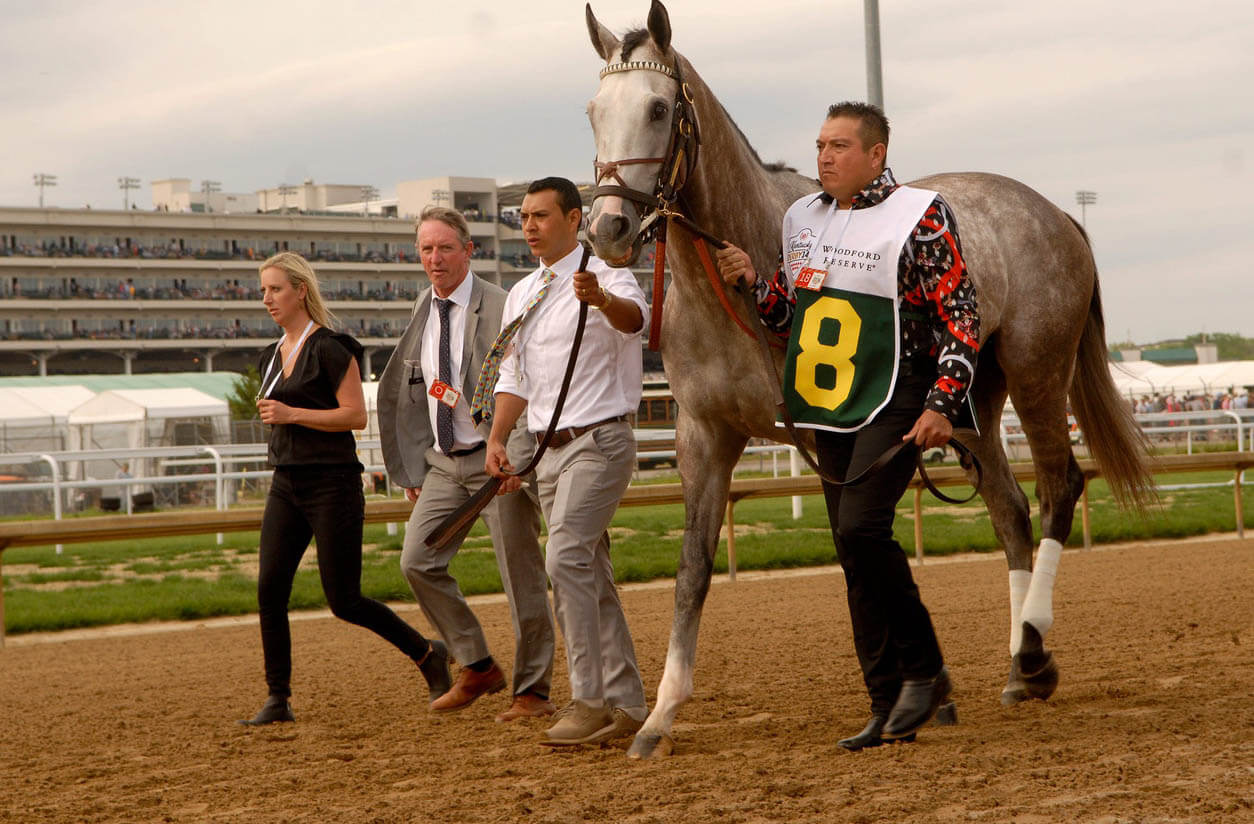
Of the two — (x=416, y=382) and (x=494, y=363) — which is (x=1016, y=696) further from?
(x=416, y=382)

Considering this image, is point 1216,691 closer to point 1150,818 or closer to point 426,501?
point 1150,818

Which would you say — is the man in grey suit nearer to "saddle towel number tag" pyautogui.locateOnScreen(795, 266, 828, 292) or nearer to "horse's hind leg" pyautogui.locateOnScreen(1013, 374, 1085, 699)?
"saddle towel number tag" pyautogui.locateOnScreen(795, 266, 828, 292)

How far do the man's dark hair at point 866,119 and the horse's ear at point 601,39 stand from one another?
27.7 inches

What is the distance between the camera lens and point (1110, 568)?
10.4m

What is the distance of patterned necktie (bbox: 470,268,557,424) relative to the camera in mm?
4816

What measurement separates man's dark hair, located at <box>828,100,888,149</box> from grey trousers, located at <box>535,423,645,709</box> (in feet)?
3.91

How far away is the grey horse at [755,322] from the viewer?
429cm

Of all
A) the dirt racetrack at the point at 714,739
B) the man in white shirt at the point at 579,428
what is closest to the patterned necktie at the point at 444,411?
the man in white shirt at the point at 579,428

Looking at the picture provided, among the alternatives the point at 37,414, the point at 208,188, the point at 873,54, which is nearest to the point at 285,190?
the point at 208,188

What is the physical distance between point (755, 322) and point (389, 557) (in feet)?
29.1

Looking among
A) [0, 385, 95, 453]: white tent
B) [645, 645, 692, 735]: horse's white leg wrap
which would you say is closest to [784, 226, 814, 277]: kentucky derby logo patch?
[645, 645, 692, 735]: horse's white leg wrap

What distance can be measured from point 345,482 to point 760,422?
1778 millimetres

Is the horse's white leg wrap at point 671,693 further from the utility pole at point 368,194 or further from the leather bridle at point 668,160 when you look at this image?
the utility pole at point 368,194

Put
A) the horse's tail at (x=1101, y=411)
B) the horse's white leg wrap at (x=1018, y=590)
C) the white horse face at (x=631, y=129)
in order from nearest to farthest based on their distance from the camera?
1. the white horse face at (x=631, y=129)
2. the horse's white leg wrap at (x=1018, y=590)
3. the horse's tail at (x=1101, y=411)
